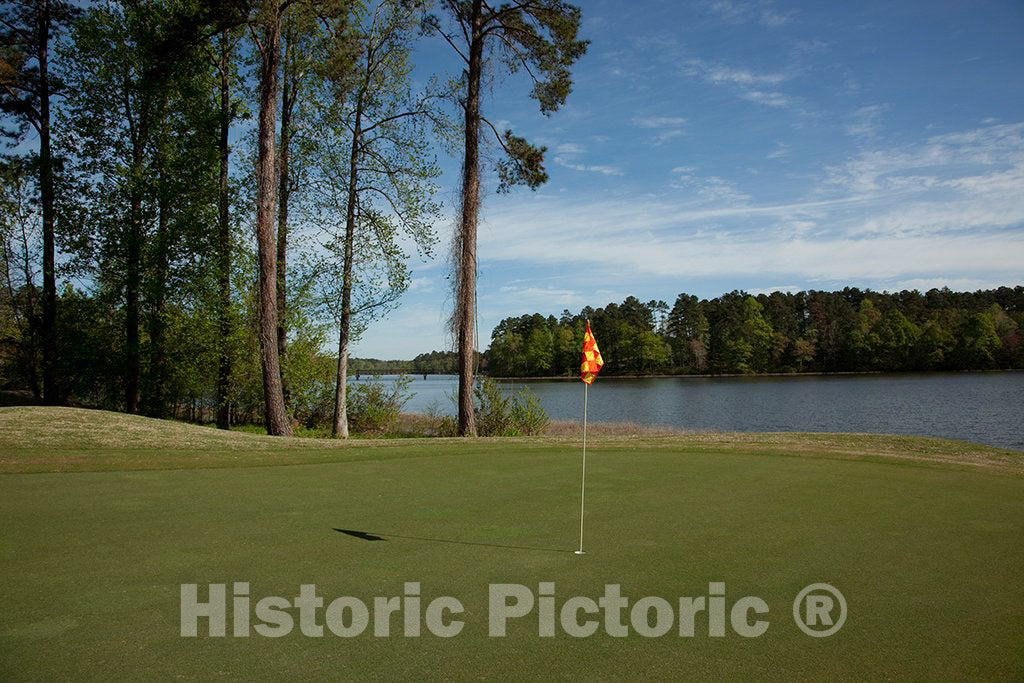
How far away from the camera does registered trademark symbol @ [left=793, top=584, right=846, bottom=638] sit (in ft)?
12.3

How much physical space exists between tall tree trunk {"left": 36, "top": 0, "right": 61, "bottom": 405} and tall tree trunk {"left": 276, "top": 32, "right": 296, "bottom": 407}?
655 centimetres

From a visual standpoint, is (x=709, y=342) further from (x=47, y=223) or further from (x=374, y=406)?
(x=47, y=223)

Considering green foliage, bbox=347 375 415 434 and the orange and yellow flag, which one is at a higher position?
the orange and yellow flag

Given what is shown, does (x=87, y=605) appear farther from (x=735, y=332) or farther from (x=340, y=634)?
(x=735, y=332)

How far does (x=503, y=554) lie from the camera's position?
4918 mm

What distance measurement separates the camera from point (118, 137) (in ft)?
65.3

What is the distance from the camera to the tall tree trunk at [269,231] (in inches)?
637

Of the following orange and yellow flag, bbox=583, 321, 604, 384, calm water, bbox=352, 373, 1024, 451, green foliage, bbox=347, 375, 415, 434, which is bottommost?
calm water, bbox=352, 373, 1024, 451

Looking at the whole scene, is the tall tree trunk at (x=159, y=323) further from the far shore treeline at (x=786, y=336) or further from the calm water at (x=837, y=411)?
the far shore treeline at (x=786, y=336)

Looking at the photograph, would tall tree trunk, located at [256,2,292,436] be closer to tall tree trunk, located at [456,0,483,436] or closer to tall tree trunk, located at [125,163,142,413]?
tall tree trunk, located at [456,0,483,436]

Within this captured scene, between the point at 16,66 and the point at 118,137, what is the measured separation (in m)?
4.64

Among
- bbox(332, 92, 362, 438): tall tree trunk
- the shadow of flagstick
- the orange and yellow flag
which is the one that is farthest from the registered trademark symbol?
bbox(332, 92, 362, 438): tall tree trunk

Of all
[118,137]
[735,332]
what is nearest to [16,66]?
[118,137]

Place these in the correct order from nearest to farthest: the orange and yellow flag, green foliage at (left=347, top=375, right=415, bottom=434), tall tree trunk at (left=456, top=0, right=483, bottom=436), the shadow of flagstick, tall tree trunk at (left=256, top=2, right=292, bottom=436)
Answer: the shadow of flagstick, the orange and yellow flag, tall tree trunk at (left=256, top=2, right=292, bottom=436), tall tree trunk at (left=456, top=0, right=483, bottom=436), green foliage at (left=347, top=375, right=415, bottom=434)
